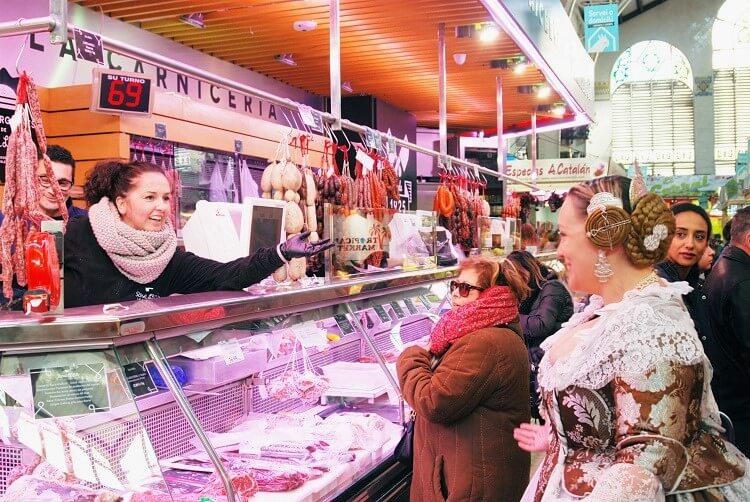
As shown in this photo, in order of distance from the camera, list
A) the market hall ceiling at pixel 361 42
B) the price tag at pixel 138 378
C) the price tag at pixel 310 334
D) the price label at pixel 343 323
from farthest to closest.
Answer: the market hall ceiling at pixel 361 42
the price label at pixel 343 323
the price tag at pixel 310 334
the price tag at pixel 138 378

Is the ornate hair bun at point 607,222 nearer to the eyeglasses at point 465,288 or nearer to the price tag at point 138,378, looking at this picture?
the eyeglasses at point 465,288

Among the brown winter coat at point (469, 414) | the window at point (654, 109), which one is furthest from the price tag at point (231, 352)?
the window at point (654, 109)

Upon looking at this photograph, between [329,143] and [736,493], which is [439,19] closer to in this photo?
[329,143]

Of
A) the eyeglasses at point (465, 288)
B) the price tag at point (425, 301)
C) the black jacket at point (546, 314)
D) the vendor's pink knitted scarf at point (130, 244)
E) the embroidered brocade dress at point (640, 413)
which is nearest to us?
the embroidered brocade dress at point (640, 413)

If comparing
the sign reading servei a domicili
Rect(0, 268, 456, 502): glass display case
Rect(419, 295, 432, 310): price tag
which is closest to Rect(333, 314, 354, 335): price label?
Rect(0, 268, 456, 502): glass display case

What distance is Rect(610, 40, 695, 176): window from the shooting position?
26.4m

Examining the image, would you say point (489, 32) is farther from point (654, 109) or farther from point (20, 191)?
point (654, 109)

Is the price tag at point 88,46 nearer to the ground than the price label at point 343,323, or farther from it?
farther from it

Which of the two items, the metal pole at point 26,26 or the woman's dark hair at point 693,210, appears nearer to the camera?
the metal pole at point 26,26

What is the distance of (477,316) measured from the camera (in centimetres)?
288

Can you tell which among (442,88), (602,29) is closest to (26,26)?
(442,88)

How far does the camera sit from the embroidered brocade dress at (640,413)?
1.64 metres

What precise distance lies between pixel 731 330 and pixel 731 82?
1010 inches

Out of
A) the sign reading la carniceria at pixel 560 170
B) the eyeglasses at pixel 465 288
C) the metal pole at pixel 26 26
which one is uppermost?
the sign reading la carniceria at pixel 560 170
